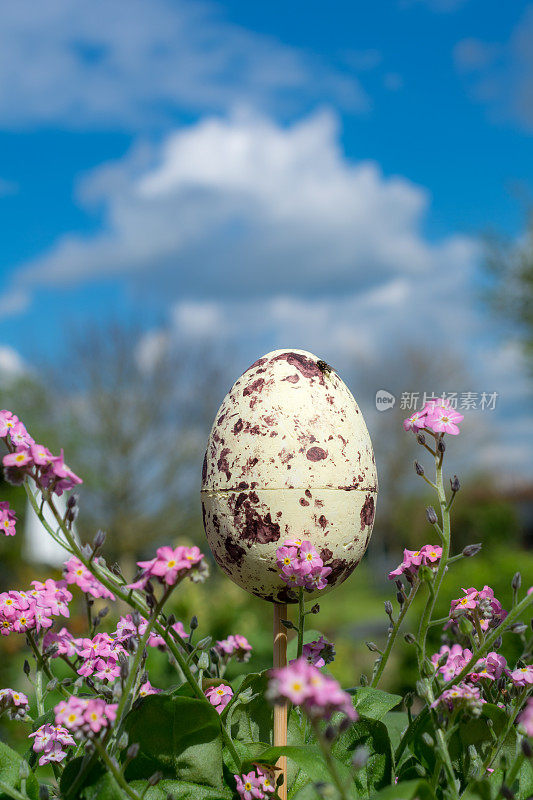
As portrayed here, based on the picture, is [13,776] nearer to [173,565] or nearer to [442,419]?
[173,565]

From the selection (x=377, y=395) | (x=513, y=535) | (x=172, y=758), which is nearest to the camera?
(x=172, y=758)

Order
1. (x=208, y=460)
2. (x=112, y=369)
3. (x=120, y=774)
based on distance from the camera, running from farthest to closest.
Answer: (x=112, y=369) → (x=208, y=460) → (x=120, y=774)

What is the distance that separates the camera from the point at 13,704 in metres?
1.42

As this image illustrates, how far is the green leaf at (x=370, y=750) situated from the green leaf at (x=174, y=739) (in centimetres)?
25

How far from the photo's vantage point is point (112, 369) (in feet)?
66.7

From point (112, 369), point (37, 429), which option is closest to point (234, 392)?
point (37, 429)

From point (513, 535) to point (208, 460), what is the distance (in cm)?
2641

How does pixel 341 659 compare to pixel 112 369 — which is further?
Result: pixel 112 369

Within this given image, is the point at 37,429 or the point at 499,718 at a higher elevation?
the point at 37,429

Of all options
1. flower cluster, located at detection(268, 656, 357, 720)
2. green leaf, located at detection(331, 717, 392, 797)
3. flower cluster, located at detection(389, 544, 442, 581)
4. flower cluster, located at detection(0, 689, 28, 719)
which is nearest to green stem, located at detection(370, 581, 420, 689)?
flower cluster, located at detection(389, 544, 442, 581)

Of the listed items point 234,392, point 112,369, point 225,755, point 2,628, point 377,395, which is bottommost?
point 225,755

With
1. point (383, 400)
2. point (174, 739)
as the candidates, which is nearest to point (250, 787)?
point (174, 739)

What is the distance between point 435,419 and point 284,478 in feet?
1.15

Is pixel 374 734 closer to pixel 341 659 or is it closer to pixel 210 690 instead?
pixel 210 690
